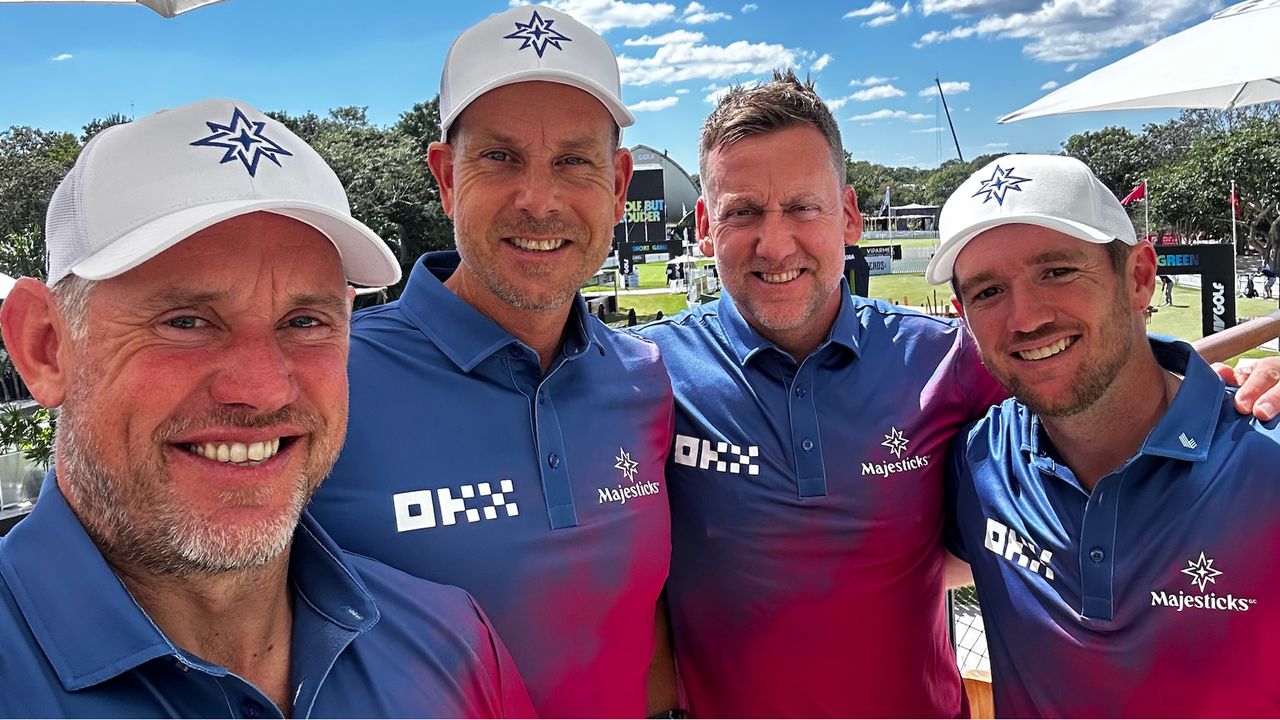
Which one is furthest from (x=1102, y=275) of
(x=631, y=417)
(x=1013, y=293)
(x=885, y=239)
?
(x=885, y=239)

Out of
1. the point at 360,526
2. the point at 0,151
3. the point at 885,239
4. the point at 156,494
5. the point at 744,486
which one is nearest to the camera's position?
the point at 156,494

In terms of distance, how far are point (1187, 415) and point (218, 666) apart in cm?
218

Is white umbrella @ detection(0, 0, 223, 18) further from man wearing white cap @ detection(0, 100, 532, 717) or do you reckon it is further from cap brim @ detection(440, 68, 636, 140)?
man wearing white cap @ detection(0, 100, 532, 717)

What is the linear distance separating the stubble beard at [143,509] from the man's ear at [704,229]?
195 cm

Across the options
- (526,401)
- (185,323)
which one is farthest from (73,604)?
(526,401)

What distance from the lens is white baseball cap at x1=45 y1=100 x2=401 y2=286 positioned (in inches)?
54.9

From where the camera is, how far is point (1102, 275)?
237 cm

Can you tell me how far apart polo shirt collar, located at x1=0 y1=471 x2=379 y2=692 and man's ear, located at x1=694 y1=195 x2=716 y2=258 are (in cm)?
211

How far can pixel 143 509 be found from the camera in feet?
4.53

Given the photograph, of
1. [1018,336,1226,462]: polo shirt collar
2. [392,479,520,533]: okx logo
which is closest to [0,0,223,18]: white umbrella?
[392,479,520,533]: okx logo

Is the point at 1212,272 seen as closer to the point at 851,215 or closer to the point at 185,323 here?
the point at 851,215

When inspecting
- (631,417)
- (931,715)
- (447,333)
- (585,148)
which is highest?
(585,148)

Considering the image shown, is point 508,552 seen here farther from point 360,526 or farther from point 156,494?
point 156,494

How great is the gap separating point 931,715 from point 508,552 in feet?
5.30
